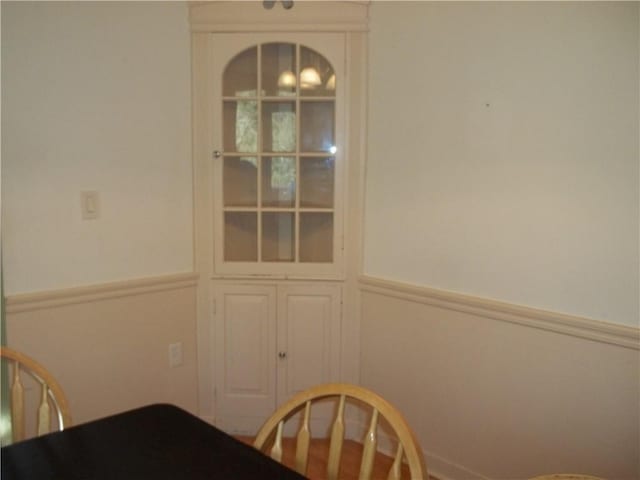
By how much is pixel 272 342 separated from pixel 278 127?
3.46 feet

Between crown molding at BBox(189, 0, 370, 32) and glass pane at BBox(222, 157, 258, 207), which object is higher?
crown molding at BBox(189, 0, 370, 32)

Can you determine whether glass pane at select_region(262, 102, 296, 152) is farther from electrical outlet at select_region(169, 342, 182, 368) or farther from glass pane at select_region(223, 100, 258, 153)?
electrical outlet at select_region(169, 342, 182, 368)

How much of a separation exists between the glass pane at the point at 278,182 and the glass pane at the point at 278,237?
6 centimetres

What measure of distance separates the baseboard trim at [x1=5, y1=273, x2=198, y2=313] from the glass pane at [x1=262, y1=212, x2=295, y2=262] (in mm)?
377

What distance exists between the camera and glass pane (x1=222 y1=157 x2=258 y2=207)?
2.71 meters

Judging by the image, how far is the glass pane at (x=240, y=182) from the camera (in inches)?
107

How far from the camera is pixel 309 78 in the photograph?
2.64 metres

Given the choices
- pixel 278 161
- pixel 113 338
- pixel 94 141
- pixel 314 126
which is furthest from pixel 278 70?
pixel 113 338

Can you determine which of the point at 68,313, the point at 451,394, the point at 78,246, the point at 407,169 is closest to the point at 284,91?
the point at 407,169

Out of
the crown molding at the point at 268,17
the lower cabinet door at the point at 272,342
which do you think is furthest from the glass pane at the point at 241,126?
the lower cabinet door at the point at 272,342

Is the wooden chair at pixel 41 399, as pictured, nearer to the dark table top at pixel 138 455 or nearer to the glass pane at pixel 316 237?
the dark table top at pixel 138 455

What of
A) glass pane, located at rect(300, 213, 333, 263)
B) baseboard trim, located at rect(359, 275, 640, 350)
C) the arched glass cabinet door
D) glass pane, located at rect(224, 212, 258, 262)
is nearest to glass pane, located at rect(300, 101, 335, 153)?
the arched glass cabinet door

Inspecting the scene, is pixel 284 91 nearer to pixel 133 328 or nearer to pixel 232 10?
pixel 232 10

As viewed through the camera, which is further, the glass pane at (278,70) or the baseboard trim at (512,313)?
the glass pane at (278,70)
